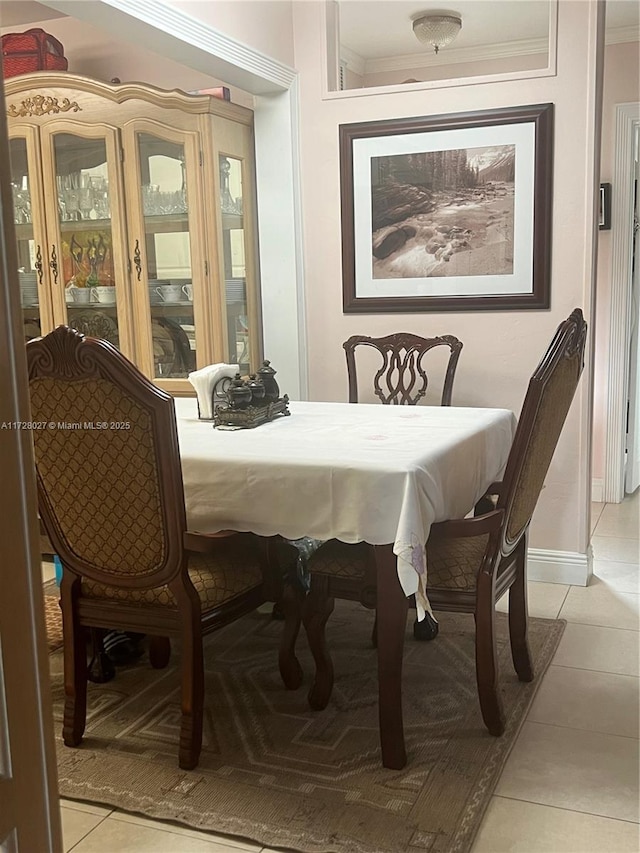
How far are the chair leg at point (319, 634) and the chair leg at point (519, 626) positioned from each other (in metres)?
0.57

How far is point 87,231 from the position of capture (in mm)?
3971

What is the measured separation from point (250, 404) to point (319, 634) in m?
0.75

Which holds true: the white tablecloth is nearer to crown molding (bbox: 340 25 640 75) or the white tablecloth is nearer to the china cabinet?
the china cabinet

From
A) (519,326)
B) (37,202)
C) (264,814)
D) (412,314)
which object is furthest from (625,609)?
(37,202)

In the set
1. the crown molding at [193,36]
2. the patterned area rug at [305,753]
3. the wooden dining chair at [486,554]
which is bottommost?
the patterned area rug at [305,753]

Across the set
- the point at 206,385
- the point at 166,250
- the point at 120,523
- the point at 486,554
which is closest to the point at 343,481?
the point at 486,554

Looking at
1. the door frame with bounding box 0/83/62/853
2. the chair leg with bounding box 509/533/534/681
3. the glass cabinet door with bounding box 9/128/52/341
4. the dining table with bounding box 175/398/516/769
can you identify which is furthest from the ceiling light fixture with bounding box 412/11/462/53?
the door frame with bounding box 0/83/62/853

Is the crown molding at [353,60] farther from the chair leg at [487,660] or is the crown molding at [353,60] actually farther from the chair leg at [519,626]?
the chair leg at [487,660]

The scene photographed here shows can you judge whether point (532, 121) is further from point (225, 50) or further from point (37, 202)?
point (37, 202)

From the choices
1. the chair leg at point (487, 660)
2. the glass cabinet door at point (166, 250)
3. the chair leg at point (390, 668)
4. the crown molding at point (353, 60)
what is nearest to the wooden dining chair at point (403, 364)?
the glass cabinet door at point (166, 250)

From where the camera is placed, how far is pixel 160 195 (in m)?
3.80

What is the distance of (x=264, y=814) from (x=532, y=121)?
266 centimetres

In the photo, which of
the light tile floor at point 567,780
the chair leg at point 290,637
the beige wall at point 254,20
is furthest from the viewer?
the beige wall at point 254,20

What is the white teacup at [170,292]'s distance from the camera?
12.6ft
